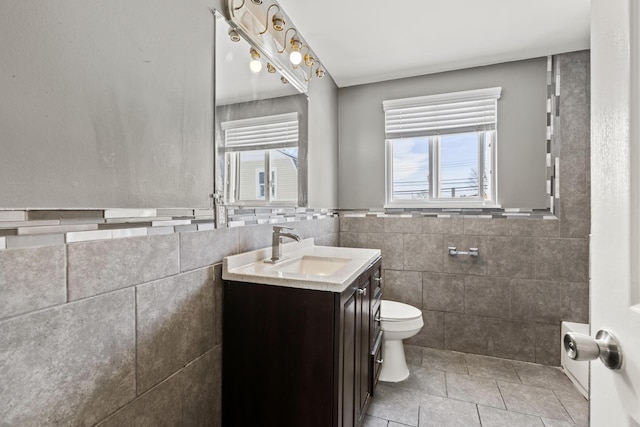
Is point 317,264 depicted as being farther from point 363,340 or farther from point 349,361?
point 349,361

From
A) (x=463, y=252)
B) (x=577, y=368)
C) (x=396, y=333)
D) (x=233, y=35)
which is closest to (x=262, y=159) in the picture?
(x=233, y=35)

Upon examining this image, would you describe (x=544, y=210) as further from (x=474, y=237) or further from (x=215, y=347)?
(x=215, y=347)

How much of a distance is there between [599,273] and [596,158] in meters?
0.22

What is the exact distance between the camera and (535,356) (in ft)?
8.15

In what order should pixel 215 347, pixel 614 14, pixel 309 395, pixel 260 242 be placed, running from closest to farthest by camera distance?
pixel 614 14 < pixel 309 395 < pixel 215 347 < pixel 260 242

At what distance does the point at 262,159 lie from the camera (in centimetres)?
179

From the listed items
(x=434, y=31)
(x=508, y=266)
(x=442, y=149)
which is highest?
(x=434, y=31)

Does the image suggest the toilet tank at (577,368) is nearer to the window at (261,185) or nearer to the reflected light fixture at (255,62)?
the window at (261,185)

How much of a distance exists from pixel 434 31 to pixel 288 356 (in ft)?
7.67

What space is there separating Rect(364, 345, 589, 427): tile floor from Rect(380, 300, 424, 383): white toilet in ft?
0.22

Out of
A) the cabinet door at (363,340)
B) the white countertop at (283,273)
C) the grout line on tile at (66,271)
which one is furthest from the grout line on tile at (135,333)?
the cabinet door at (363,340)

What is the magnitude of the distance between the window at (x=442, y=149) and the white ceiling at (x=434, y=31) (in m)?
0.32

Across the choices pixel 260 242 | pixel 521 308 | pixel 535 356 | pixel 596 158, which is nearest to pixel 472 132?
pixel 521 308

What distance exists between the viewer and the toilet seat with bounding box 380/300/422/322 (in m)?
2.16
